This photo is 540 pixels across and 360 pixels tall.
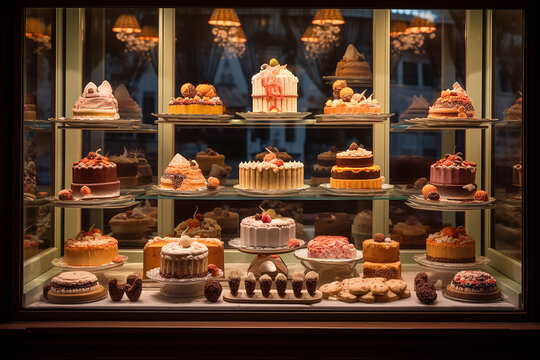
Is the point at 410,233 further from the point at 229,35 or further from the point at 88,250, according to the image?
the point at 88,250

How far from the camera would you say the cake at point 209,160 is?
4.96 m

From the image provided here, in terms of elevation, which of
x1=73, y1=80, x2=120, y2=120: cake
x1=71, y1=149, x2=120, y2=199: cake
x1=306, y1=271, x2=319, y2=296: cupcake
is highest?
x1=73, y1=80, x2=120, y2=120: cake

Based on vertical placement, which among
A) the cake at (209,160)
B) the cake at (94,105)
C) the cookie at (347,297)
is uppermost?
the cake at (94,105)

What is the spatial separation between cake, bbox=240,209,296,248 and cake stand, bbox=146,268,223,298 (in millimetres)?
430

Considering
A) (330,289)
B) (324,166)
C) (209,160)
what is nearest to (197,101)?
(209,160)

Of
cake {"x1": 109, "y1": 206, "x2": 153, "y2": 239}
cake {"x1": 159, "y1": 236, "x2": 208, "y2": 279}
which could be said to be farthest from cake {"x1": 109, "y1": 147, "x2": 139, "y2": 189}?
cake {"x1": 159, "y1": 236, "x2": 208, "y2": 279}

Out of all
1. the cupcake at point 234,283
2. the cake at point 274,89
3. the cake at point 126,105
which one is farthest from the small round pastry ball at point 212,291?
the cake at point 126,105

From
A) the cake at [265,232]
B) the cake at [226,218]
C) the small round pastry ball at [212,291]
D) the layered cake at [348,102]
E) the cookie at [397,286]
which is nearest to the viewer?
the small round pastry ball at [212,291]

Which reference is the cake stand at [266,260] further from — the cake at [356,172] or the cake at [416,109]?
the cake at [416,109]

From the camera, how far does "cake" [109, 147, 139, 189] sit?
4852 millimetres

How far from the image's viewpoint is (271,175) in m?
4.59

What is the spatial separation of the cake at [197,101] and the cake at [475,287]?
2150 millimetres

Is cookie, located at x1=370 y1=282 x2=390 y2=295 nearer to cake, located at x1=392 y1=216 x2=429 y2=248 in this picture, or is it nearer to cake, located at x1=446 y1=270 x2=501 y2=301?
cake, located at x1=446 y1=270 x2=501 y2=301
